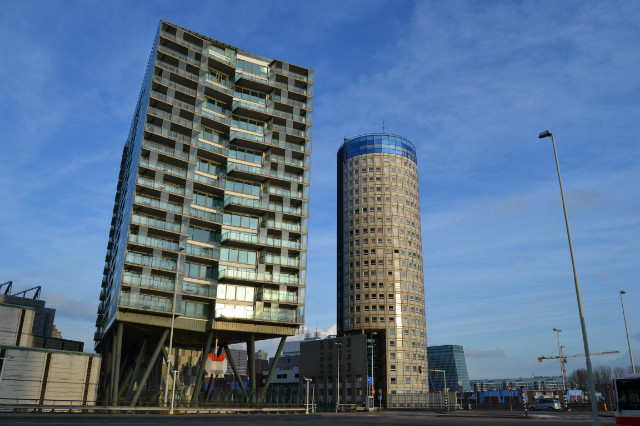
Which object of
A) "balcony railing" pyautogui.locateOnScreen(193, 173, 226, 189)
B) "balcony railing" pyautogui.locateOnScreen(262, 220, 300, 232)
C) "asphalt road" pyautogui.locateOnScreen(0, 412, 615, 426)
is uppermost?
"balcony railing" pyautogui.locateOnScreen(193, 173, 226, 189)

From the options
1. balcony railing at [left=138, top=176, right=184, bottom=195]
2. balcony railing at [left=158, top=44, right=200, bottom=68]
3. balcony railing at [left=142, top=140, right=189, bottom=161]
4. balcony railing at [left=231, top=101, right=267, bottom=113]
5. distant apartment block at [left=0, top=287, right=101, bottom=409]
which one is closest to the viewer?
distant apartment block at [left=0, top=287, right=101, bottom=409]

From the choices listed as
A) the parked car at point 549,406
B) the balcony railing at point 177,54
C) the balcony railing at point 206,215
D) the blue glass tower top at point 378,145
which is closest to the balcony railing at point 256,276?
the balcony railing at point 206,215

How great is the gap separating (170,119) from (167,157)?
4872mm

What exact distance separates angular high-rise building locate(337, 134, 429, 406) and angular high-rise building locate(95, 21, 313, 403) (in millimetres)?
52976

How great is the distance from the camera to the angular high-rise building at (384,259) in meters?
115

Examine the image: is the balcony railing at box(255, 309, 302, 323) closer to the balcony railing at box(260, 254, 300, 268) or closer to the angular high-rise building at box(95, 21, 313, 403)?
the angular high-rise building at box(95, 21, 313, 403)

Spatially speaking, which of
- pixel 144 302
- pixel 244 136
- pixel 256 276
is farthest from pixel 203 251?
pixel 244 136

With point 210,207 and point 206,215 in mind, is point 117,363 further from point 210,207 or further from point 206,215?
point 210,207

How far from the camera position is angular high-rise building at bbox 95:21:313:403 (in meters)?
58.5

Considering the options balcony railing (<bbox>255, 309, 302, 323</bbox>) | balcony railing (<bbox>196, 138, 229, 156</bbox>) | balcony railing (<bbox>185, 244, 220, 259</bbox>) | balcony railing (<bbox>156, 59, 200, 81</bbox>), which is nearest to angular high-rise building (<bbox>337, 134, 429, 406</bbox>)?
balcony railing (<bbox>255, 309, 302, 323</bbox>)

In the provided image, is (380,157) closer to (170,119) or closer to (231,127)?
(231,127)

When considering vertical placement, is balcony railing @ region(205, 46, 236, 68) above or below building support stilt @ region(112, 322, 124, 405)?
above

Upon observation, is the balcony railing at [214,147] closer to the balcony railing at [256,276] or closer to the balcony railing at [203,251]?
the balcony railing at [203,251]

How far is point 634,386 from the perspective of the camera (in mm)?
29375
